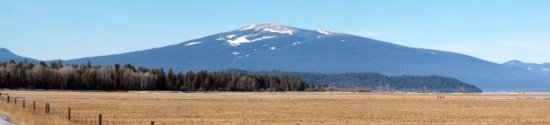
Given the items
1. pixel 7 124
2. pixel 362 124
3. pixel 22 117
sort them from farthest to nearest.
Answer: pixel 362 124 → pixel 22 117 → pixel 7 124

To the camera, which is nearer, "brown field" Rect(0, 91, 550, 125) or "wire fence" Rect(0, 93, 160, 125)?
"wire fence" Rect(0, 93, 160, 125)

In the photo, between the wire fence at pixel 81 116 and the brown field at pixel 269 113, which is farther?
the brown field at pixel 269 113

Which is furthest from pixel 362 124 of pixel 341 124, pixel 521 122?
pixel 521 122

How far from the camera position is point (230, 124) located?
171 ft

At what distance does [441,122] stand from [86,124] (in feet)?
74.4

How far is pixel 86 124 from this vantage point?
44938 mm

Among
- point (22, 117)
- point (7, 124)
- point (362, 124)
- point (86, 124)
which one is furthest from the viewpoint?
point (362, 124)

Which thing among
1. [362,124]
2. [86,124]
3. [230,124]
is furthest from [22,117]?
[362,124]

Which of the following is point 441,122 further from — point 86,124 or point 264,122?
point 86,124

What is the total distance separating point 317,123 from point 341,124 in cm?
181

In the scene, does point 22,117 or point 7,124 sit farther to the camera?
point 22,117

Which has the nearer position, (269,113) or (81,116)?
(81,116)

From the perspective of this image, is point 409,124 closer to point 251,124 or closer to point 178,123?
point 251,124

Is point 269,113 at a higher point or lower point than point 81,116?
lower
